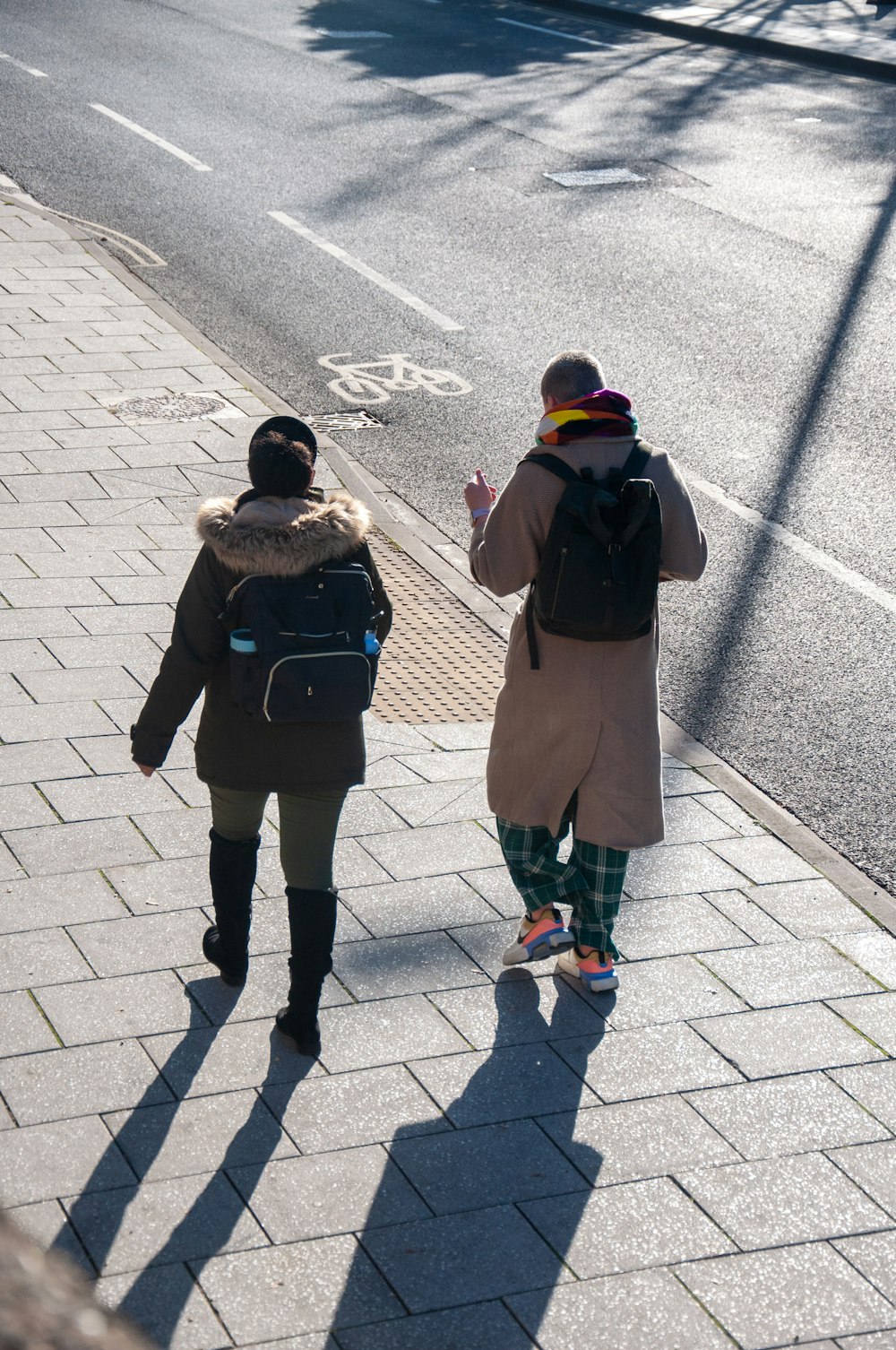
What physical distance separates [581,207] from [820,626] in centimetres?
835

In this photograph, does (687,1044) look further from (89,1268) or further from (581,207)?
(581,207)

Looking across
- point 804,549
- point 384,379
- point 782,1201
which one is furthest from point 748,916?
point 384,379

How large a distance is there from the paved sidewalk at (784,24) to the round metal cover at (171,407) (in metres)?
15.2

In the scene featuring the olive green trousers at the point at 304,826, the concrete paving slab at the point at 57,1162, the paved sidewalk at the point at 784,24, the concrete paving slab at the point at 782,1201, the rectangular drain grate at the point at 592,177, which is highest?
the paved sidewalk at the point at 784,24

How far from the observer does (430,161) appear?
52.1 feet

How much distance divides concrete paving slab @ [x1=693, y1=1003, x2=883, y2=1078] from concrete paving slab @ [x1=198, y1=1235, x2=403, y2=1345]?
1240 mm

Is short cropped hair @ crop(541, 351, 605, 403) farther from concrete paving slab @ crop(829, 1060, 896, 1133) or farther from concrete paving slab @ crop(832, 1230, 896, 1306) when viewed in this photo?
concrete paving slab @ crop(832, 1230, 896, 1306)

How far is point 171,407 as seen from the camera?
912cm

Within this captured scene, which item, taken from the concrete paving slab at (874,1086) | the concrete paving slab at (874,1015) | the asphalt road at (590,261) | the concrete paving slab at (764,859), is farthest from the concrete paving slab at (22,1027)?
the asphalt road at (590,261)

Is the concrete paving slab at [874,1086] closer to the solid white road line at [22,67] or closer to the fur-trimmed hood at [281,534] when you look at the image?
the fur-trimmed hood at [281,534]

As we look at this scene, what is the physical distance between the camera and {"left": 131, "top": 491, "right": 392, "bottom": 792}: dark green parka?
12.4 ft

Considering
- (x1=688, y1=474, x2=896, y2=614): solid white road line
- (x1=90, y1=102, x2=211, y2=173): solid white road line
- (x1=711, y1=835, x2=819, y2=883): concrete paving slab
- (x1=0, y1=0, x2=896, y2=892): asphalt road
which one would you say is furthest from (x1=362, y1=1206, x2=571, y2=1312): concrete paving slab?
(x1=90, y1=102, x2=211, y2=173): solid white road line

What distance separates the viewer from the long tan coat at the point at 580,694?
4168 mm

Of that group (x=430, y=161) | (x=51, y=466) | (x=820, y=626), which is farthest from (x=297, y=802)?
(x=430, y=161)
